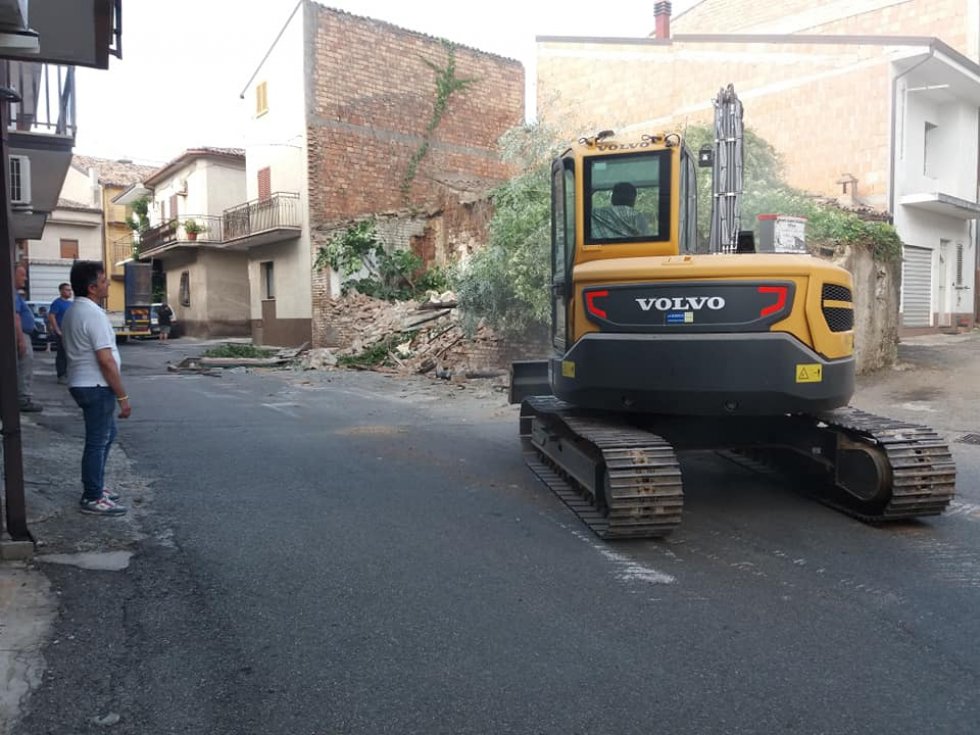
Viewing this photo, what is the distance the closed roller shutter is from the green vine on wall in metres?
14.9

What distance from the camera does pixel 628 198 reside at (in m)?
6.11

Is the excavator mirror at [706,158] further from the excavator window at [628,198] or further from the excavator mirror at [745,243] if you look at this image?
the excavator window at [628,198]

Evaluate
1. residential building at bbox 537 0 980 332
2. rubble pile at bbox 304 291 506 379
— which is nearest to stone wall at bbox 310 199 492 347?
rubble pile at bbox 304 291 506 379

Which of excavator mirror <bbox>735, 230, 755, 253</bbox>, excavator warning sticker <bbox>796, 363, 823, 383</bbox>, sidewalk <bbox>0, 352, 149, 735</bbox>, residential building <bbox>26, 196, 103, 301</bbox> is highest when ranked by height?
residential building <bbox>26, 196, 103, 301</bbox>

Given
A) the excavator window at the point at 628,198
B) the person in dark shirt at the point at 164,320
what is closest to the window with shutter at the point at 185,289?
the person in dark shirt at the point at 164,320

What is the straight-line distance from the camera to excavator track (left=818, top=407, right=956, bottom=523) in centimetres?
550

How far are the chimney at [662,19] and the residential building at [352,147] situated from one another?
5226 millimetres

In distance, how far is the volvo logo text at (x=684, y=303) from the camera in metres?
5.46

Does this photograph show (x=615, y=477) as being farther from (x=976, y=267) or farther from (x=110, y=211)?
(x=110, y=211)

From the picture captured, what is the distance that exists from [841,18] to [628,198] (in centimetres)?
2090

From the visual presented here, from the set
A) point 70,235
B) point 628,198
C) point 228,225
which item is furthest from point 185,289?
point 628,198

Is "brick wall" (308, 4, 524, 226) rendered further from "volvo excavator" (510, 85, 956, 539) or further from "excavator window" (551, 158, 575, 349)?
"volvo excavator" (510, 85, 956, 539)

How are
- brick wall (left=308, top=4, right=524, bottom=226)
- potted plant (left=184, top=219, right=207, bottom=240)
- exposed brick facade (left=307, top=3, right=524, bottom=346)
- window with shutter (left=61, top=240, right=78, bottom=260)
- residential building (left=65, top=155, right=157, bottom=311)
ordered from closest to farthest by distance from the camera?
exposed brick facade (left=307, top=3, right=524, bottom=346) < brick wall (left=308, top=4, right=524, bottom=226) < potted plant (left=184, top=219, right=207, bottom=240) < window with shutter (left=61, top=240, right=78, bottom=260) < residential building (left=65, top=155, right=157, bottom=311)

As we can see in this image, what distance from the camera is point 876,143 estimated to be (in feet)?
58.4
